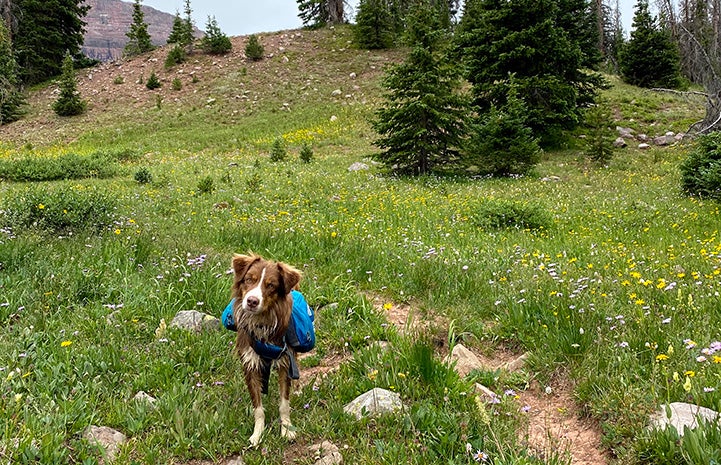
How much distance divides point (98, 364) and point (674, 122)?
28.6 meters

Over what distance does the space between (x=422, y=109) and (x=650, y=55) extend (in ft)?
92.8

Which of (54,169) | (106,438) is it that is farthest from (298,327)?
(54,169)

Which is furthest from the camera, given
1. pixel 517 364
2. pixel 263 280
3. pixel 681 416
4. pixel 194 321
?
pixel 194 321

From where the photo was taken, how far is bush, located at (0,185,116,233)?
7.76m

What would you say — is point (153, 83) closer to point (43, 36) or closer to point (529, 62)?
point (43, 36)

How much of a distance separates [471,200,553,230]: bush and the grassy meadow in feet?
0.15

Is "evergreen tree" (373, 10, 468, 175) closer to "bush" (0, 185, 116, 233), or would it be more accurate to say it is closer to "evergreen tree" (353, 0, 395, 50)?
"bush" (0, 185, 116, 233)

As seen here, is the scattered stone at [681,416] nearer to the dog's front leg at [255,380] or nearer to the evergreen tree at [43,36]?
the dog's front leg at [255,380]

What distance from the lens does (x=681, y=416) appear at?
299 cm

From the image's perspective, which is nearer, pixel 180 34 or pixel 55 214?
pixel 55 214

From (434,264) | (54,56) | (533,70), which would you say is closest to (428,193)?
(434,264)

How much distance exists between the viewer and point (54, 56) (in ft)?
144

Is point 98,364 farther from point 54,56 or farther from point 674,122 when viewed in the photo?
point 54,56

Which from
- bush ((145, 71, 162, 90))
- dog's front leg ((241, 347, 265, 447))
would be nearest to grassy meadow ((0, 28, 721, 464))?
dog's front leg ((241, 347, 265, 447))
